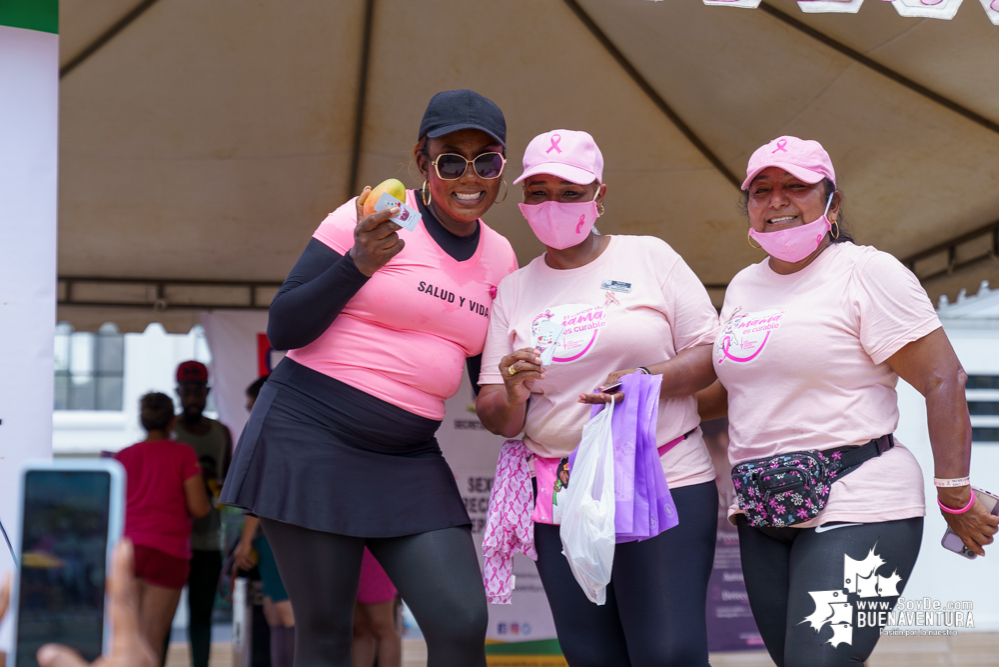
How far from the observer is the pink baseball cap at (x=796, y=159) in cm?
221

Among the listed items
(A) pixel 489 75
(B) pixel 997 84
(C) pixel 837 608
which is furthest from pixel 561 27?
(C) pixel 837 608

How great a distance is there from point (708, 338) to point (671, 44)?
2089 millimetres

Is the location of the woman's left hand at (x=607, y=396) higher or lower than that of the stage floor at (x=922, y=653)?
higher

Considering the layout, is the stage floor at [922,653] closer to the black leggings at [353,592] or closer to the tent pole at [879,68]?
the tent pole at [879,68]

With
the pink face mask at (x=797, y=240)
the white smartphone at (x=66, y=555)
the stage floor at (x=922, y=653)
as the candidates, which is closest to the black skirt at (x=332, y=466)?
the pink face mask at (x=797, y=240)

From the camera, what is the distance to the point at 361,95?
4.34 m

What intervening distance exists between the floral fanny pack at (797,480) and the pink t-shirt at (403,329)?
0.82 metres

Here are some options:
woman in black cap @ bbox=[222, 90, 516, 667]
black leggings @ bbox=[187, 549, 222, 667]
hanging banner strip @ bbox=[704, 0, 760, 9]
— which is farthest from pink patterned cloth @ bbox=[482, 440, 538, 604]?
black leggings @ bbox=[187, 549, 222, 667]

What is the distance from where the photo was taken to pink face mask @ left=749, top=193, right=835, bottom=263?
7.23ft

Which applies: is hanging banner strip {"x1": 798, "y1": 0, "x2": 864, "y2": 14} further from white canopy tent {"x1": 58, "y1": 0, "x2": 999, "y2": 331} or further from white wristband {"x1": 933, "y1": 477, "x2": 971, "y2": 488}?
white wristband {"x1": 933, "y1": 477, "x2": 971, "y2": 488}

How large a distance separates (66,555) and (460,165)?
1699 mm

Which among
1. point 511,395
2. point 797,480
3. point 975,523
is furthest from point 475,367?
point 975,523

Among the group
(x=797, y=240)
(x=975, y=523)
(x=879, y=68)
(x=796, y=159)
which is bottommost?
(x=975, y=523)

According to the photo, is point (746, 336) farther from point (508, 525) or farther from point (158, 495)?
point (158, 495)
